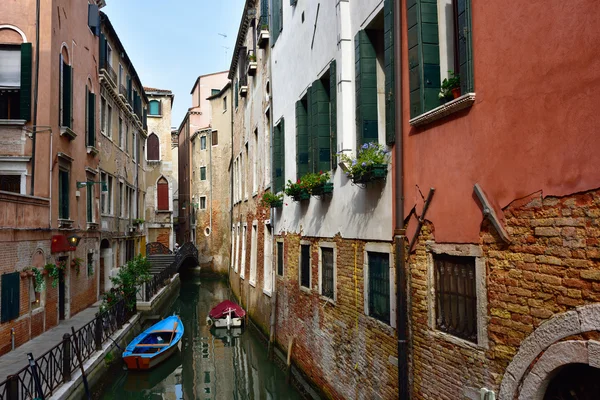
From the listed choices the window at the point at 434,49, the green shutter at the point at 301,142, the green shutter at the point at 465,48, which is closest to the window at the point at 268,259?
the green shutter at the point at 301,142

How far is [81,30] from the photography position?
14.9 metres

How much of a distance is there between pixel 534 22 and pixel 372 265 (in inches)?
149

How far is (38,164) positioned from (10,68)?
86.6 inches

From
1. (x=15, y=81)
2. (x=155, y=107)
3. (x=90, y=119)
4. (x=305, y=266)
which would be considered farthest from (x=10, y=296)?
(x=155, y=107)

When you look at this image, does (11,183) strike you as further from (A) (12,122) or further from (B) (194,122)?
(B) (194,122)

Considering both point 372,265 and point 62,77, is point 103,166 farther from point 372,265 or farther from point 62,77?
point 372,265

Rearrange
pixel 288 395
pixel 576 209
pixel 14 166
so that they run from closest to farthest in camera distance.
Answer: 1. pixel 576 209
2. pixel 288 395
3. pixel 14 166

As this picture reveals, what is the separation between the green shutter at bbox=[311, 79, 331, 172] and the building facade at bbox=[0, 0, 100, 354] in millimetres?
5628

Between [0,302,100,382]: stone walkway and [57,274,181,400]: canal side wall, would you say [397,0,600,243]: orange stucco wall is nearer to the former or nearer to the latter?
[57,274,181,400]: canal side wall

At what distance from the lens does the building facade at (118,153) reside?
59.3 feet

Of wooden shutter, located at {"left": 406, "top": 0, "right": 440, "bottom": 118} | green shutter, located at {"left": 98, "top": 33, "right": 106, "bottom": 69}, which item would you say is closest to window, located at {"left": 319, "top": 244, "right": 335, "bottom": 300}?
wooden shutter, located at {"left": 406, "top": 0, "right": 440, "bottom": 118}

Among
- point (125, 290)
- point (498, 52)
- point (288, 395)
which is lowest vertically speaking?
point (288, 395)

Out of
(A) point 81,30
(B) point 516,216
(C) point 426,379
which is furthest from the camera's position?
(A) point 81,30

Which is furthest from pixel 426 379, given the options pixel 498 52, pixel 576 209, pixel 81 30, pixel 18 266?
pixel 81 30
